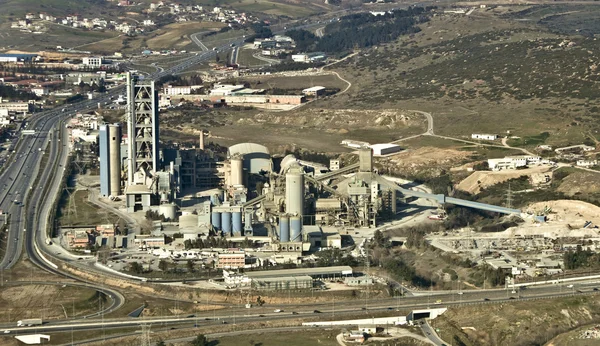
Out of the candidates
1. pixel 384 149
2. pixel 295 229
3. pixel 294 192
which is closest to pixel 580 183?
pixel 384 149

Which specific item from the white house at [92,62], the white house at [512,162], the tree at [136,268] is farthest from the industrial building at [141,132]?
the white house at [92,62]

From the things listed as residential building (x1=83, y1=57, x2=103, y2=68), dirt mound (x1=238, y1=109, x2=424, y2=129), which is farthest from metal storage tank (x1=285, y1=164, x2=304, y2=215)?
residential building (x1=83, y1=57, x2=103, y2=68)

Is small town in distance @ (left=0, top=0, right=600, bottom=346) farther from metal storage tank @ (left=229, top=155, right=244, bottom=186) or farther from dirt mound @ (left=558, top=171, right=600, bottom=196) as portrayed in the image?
dirt mound @ (left=558, top=171, right=600, bottom=196)

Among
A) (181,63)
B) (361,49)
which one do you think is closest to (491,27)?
(361,49)

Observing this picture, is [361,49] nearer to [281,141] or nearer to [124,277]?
[281,141]

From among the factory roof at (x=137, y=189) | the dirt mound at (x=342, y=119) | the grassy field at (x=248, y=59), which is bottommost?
the factory roof at (x=137, y=189)

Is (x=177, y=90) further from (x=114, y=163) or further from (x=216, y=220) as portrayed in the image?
(x=216, y=220)

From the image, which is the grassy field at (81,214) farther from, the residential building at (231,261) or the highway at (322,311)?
the highway at (322,311)
